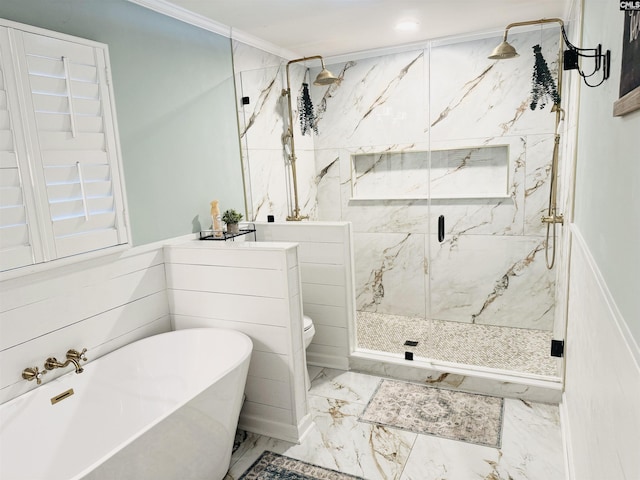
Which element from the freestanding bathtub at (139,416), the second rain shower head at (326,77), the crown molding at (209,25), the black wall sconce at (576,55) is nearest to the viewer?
the black wall sconce at (576,55)

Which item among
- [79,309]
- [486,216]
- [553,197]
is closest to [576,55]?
[553,197]

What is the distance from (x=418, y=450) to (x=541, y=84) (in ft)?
7.56

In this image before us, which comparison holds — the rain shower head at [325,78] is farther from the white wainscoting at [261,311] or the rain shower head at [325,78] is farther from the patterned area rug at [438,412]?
the patterned area rug at [438,412]

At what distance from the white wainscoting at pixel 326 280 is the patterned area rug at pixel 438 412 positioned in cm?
50

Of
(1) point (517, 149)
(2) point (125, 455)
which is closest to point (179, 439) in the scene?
(2) point (125, 455)

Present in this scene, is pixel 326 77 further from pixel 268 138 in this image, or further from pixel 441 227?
pixel 441 227

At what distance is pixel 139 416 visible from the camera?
227cm

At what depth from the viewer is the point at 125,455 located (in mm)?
1527

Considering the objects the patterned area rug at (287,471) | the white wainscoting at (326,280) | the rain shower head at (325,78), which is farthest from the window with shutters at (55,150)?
the rain shower head at (325,78)

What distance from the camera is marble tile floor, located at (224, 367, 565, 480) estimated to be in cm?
217

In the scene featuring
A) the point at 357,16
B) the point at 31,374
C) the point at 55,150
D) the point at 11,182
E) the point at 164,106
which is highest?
the point at 357,16

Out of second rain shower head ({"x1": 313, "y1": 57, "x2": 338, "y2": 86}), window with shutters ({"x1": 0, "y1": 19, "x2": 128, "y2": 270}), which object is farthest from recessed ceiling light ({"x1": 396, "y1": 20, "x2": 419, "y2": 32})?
window with shutters ({"x1": 0, "y1": 19, "x2": 128, "y2": 270})

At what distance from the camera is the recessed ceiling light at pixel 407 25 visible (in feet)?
10.5

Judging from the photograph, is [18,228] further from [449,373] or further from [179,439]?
[449,373]
